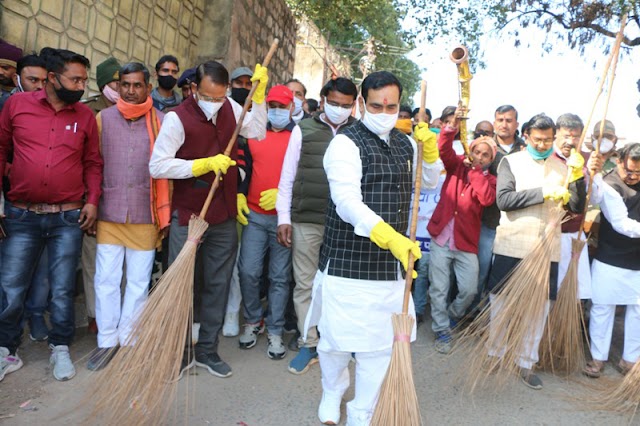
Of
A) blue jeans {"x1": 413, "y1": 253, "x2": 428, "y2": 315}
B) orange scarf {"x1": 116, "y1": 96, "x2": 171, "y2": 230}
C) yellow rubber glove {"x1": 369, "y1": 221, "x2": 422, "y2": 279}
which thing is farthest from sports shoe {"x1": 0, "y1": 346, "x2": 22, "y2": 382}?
blue jeans {"x1": 413, "y1": 253, "x2": 428, "y2": 315}

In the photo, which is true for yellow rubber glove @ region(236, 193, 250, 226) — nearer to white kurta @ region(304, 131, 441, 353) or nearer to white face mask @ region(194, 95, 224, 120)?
white face mask @ region(194, 95, 224, 120)

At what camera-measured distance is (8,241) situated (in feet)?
10.1

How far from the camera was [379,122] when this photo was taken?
2.59 meters

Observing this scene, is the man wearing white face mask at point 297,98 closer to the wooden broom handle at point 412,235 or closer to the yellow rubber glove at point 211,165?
the yellow rubber glove at point 211,165

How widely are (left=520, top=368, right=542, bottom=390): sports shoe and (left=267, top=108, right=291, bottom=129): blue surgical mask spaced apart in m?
2.41

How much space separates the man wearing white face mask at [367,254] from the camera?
8.39ft

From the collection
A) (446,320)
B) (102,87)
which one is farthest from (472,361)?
(102,87)

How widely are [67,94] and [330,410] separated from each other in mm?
2336

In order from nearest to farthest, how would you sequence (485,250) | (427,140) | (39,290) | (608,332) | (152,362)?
(152,362), (427,140), (39,290), (608,332), (485,250)

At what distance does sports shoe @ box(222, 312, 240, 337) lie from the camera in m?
4.03

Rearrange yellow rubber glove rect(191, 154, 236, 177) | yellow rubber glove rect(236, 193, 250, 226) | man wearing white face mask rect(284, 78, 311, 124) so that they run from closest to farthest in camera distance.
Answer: yellow rubber glove rect(191, 154, 236, 177) → yellow rubber glove rect(236, 193, 250, 226) → man wearing white face mask rect(284, 78, 311, 124)

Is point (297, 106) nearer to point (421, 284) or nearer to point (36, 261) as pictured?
point (421, 284)

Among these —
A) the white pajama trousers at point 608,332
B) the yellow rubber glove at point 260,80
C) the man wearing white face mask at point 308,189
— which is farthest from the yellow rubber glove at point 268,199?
the white pajama trousers at point 608,332

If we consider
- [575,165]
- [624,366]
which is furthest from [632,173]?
[624,366]
